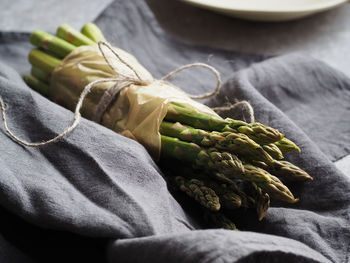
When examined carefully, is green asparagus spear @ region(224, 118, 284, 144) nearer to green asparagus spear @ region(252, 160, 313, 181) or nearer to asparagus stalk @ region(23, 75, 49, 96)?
green asparagus spear @ region(252, 160, 313, 181)

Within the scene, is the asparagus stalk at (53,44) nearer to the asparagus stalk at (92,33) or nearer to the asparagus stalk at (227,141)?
the asparagus stalk at (92,33)

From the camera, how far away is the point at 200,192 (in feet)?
2.27

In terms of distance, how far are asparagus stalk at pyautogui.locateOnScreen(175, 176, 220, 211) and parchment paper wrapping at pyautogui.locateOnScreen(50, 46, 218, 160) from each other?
7cm

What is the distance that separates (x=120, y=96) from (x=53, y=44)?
27 cm

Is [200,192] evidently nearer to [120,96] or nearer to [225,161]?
[225,161]

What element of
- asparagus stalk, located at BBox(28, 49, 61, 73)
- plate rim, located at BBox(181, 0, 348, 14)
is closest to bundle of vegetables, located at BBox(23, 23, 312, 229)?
asparagus stalk, located at BBox(28, 49, 61, 73)

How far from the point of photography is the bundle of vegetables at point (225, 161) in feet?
2.20

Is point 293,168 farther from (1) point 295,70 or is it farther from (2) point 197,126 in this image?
(1) point 295,70

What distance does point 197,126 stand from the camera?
74 cm

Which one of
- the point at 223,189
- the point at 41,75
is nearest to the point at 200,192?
the point at 223,189

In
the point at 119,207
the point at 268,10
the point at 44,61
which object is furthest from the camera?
Answer: the point at 268,10

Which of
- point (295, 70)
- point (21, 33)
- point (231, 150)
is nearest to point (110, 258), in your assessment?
point (231, 150)

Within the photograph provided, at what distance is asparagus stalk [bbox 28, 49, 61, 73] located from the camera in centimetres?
98

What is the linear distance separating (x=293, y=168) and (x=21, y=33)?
858 millimetres
